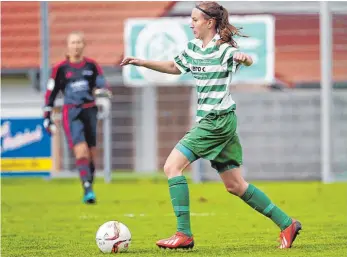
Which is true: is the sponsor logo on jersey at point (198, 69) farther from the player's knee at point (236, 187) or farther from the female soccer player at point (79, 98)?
the female soccer player at point (79, 98)

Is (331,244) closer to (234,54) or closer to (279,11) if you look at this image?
(234,54)

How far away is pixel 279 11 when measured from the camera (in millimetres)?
23203

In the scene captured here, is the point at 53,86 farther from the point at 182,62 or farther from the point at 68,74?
the point at 182,62

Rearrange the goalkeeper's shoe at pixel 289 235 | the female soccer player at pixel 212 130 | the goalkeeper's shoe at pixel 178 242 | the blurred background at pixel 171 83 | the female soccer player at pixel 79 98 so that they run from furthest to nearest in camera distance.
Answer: the blurred background at pixel 171 83, the female soccer player at pixel 79 98, the goalkeeper's shoe at pixel 289 235, the female soccer player at pixel 212 130, the goalkeeper's shoe at pixel 178 242

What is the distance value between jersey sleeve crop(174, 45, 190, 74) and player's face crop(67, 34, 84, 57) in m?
4.92

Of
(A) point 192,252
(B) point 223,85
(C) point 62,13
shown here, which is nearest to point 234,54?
(B) point 223,85

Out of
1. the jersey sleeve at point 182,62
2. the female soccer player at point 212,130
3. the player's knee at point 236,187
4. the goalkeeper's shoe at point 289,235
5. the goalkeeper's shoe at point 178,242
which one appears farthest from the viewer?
the jersey sleeve at point 182,62

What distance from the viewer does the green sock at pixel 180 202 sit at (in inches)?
310

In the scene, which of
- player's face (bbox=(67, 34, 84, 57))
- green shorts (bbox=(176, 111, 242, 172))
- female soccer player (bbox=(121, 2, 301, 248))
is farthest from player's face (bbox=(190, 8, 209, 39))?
player's face (bbox=(67, 34, 84, 57))

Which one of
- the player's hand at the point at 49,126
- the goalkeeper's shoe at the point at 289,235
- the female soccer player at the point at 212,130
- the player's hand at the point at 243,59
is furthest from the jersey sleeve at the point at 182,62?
the player's hand at the point at 49,126

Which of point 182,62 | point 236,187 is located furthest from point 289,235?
point 182,62

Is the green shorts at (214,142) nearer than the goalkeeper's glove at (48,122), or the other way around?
the green shorts at (214,142)

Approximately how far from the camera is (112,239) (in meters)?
7.82

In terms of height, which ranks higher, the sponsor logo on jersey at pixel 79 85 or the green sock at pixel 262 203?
the sponsor logo on jersey at pixel 79 85
